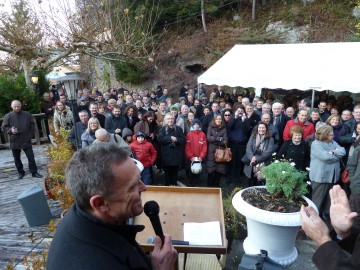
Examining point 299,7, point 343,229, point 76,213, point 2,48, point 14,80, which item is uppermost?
point 299,7

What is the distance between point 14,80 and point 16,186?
5.50m

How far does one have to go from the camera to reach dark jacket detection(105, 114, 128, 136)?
271 inches

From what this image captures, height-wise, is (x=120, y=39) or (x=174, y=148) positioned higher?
(x=120, y=39)

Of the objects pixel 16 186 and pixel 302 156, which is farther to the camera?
pixel 16 186

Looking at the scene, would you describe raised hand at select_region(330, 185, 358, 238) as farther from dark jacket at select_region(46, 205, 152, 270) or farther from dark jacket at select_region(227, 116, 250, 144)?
dark jacket at select_region(227, 116, 250, 144)

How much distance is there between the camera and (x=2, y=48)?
1052cm

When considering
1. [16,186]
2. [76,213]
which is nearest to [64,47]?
[16,186]

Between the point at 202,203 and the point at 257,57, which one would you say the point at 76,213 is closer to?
the point at 202,203

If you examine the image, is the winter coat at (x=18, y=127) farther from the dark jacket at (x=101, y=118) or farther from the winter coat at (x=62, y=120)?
the dark jacket at (x=101, y=118)

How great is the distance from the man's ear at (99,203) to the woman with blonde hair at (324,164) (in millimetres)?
4388

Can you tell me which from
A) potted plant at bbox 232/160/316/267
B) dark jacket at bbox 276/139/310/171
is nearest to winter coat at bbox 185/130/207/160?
dark jacket at bbox 276/139/310/171

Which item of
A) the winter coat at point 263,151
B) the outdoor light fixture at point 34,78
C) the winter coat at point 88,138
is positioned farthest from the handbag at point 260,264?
the outdoor light fixture at point 34,78

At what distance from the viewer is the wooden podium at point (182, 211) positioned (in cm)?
259

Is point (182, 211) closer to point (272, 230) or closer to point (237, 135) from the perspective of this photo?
point (272, 230)
